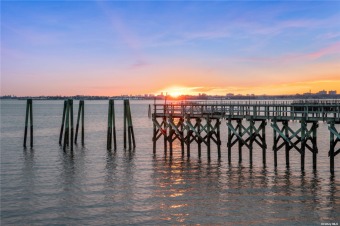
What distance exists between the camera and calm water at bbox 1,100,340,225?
18.6m

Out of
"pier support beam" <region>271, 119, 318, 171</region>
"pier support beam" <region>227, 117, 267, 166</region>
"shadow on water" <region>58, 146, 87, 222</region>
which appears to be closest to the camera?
"shadow on water" <region>58, 146, 87, 222</region>

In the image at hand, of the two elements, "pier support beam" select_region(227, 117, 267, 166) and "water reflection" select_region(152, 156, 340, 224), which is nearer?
"water reflection" select_region(152, 156, 340, 224)

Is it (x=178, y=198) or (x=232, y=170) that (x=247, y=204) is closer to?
(x=178, y=198)

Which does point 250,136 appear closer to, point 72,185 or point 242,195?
point 242,195

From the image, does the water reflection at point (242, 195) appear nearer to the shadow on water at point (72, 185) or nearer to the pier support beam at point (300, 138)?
the pier support beam at point (300, 138)

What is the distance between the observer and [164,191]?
2333 cm

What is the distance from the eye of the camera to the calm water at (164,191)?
18594mm

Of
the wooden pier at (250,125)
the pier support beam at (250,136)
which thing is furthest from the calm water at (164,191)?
the wooden pier at (250,125)

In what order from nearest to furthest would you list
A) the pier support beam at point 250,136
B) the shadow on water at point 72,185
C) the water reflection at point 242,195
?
the water reflection at point 242,195, the shadow on water at point 72,185, the pier support beam at point 250,136

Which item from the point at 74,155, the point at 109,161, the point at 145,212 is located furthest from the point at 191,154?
the point at 145,212

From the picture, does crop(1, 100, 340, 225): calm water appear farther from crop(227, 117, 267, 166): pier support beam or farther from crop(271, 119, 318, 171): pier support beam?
crop(271, 119, 318, 171): pier support beam

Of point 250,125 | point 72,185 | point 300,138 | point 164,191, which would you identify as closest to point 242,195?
point 164,191

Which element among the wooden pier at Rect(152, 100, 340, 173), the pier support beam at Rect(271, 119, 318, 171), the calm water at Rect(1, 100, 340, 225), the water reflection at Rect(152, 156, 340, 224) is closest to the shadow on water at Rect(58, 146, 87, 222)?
the calm water at Rect(1, 100, 340, 225)

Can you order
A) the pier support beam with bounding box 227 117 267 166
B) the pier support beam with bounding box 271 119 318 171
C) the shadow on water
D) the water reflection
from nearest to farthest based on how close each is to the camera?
the water reflection, the shadow on water, the pier support beam with bounding box 271 119 318 171, the pier support beam with bounding box 227 117 267 166
